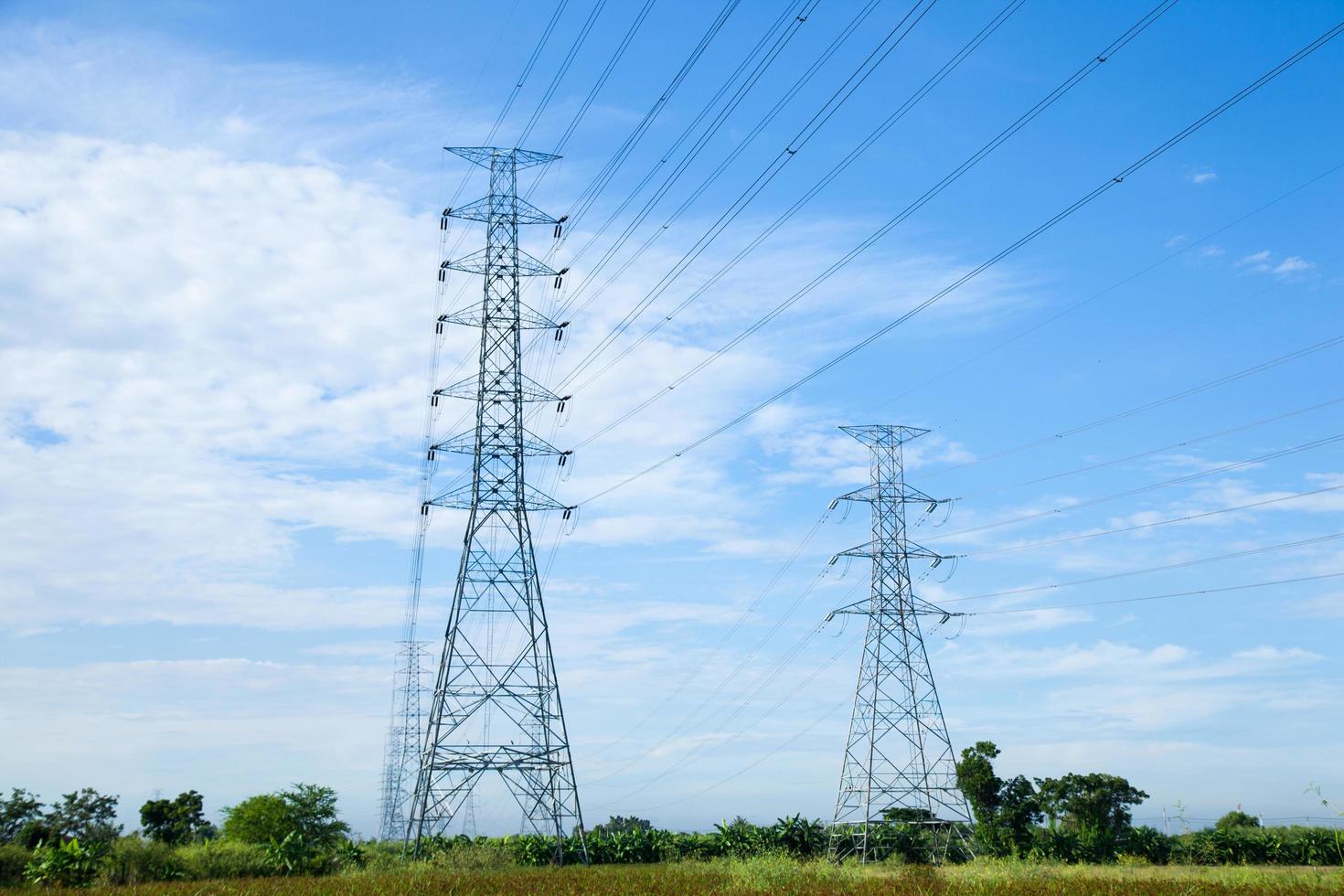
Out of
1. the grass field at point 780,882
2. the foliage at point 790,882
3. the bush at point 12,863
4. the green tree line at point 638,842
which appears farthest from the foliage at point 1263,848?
the bush at point 12,863

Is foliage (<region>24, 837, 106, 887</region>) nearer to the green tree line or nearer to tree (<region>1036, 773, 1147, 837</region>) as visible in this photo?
the green tree line

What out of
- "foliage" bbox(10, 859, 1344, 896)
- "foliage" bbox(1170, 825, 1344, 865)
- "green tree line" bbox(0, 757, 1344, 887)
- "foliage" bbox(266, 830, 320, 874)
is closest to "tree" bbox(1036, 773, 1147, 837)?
"green tree line" bbox(0, 757, 1344, 887)

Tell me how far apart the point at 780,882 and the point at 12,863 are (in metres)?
29.3

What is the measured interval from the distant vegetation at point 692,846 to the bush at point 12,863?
0.04 metres

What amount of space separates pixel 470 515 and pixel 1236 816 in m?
58.5

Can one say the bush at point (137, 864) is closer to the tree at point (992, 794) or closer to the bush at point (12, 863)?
the bush at point (12, 863)

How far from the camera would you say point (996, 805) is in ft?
206

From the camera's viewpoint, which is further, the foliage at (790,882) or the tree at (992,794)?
the tree at (992,794)

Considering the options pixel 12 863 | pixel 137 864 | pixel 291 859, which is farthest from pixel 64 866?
pixel 291 859

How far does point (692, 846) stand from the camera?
52156 mm

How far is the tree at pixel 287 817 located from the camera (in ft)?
190

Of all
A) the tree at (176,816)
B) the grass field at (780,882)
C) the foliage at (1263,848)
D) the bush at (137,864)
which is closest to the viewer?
the grass field at (780,882)

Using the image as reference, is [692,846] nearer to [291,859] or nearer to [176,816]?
[291,859]

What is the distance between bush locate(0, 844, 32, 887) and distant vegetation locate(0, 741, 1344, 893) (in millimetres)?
43
